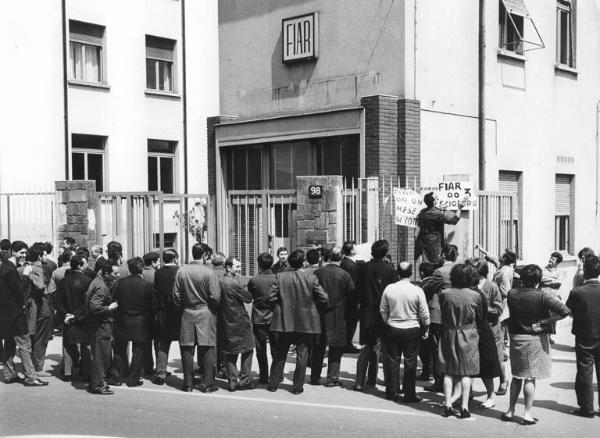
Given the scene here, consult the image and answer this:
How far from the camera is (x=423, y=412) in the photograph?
356 inches

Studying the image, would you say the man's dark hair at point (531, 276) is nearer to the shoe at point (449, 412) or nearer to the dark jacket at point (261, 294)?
the shoe at point (449, 412)

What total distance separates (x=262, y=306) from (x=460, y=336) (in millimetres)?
2677

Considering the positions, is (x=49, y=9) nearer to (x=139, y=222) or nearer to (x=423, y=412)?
(x=139, y=222)

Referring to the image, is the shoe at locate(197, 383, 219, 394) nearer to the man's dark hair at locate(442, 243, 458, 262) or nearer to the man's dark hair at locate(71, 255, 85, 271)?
the man's dark hair at locate(71, 255, 85, 271)

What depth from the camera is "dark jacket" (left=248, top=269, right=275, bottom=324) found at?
10.1 metres

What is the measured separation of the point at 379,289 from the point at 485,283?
1321mm

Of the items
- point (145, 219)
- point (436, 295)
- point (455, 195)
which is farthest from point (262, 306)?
point (145, 219)

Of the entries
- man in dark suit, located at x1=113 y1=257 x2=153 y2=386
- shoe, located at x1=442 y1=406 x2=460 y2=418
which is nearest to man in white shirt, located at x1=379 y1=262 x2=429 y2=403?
shoe, located at x1=442 y1=406 x2=460 y2=418

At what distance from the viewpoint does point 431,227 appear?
1236cm

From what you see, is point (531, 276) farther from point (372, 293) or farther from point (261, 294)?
point (261, 294)

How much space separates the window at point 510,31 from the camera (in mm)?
16875

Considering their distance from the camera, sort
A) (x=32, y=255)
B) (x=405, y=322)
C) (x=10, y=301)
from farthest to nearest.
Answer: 1. (x=32, y=255)
2. (x=10, y=301)
3. (x=405, y=322)

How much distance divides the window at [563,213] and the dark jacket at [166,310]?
11.1 meters

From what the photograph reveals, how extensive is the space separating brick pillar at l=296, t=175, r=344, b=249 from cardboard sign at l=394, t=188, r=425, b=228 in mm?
1025
